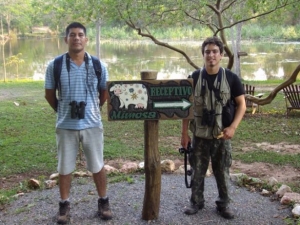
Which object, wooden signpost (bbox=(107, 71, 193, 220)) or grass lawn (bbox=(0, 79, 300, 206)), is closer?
wooden signpost (bbox=(107, 71, 193, 220))

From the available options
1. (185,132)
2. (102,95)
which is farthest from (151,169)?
(102,95)

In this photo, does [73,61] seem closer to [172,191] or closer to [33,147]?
[172,191]

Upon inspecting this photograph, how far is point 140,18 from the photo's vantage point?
9.17 meters

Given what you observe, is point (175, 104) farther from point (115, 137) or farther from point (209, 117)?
point (115, 137)

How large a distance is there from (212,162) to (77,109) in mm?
1251

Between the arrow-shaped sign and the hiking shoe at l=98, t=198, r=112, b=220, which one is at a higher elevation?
the arrow-shaped sign

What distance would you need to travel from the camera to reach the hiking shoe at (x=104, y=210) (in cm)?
353

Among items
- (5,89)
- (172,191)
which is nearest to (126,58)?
(5,89)

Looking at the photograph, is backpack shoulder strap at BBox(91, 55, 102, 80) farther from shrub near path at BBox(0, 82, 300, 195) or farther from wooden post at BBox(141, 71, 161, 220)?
shrub near path at BBox(0, 82, 300, 195)

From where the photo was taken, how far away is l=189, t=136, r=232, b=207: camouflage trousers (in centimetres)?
343

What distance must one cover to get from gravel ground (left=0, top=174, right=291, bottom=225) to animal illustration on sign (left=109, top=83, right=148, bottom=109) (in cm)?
103

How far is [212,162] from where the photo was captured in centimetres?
353

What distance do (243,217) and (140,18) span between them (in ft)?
21.1

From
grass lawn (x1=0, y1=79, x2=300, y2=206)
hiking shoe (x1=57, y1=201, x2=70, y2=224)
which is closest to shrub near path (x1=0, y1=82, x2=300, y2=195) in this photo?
grass lawn (x1=0, y1=79, x2=300, y2=206)
